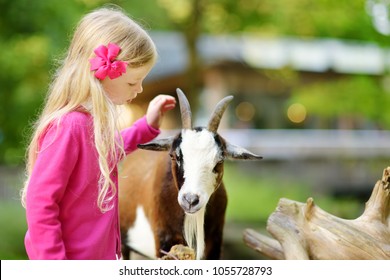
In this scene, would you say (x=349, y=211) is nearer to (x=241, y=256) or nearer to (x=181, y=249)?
(x=241, y=256)

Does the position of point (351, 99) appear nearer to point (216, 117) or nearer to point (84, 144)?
point (216, 117)

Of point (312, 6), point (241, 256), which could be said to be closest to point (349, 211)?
point (241, 256)

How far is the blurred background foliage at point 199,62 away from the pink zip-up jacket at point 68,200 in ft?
15.7

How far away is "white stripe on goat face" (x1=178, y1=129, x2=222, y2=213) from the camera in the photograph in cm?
178

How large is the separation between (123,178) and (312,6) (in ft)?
21.4

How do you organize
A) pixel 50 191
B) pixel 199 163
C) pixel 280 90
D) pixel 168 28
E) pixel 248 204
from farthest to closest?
pixel 280 90, pixel 168 28, pixel 248 204, pixel 199 163, pixel 50 191

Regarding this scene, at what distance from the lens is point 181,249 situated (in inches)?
71.7

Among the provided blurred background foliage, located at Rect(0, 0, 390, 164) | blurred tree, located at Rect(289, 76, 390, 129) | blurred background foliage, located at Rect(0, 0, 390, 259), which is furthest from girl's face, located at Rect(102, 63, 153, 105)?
blurred tree, located at Rect(289, 76, 390, 129)

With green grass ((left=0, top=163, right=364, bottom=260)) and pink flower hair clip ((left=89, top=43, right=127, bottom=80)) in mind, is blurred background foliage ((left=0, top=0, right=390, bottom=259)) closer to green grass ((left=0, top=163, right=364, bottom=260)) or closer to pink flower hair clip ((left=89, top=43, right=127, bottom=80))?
green grass ((left=0, top=163, right=364, bottom=260))

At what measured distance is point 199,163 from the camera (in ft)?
6.01

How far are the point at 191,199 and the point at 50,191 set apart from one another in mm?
389

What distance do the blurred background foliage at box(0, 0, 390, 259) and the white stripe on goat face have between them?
4.65m

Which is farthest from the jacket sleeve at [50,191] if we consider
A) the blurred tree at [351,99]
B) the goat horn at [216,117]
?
the blurred tree at [351,99]

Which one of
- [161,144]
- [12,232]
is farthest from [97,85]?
[12,232]
